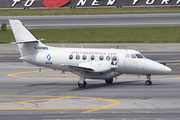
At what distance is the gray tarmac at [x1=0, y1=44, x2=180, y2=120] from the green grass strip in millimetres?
18969

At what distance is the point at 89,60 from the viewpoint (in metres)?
Answer: 29.3

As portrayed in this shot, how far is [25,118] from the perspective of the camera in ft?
62.0

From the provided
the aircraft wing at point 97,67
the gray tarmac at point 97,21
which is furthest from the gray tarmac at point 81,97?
the gray tarmac at point 97,21

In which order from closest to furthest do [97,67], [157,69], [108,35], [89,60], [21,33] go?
1. [157,69]
2. [97,67]
3. [89,60]
4. [21,33]
5. [108,35]

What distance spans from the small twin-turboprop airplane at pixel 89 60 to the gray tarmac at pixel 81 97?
113cm

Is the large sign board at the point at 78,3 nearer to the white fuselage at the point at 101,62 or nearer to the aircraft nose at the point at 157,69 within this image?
the white fuselage at the point at 101,62

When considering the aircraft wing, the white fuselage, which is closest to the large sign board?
the white fuselage

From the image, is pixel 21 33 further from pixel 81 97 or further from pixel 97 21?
pixel 97 21

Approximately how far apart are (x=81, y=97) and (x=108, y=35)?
3713 centimetres

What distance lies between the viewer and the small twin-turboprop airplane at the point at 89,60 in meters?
28.4

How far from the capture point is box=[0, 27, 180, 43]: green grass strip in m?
57.1

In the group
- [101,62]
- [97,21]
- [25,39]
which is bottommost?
[101,62]

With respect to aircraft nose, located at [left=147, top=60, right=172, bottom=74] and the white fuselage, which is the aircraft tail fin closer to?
the white fuselage

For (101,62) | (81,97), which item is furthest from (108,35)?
(81,97)
